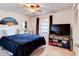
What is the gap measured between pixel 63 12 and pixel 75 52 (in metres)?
0.69

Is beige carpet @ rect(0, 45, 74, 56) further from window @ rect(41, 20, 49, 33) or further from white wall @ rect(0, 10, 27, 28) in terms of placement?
white wall @ rect(0, 10, 27, 28)

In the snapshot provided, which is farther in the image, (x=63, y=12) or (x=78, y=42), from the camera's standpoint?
(x=63, y=12)

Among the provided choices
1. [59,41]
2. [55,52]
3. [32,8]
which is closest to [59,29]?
[59,41]

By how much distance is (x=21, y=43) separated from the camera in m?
1.53

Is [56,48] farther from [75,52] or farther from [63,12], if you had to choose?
[63,12]

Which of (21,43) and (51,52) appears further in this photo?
(51,52)

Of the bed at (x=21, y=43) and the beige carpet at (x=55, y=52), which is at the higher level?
the bed at (x=21, y=43)

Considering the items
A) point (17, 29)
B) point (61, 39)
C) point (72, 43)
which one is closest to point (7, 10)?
point (17, 29)

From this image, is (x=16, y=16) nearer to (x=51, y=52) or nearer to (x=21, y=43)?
(x=21, y=43)

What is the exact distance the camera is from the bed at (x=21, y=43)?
5.02 feet

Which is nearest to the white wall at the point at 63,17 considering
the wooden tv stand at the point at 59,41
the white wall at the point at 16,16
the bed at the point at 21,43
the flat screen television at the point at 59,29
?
the flat screen television at the point at 59,29

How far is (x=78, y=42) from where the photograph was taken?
5.09 feet

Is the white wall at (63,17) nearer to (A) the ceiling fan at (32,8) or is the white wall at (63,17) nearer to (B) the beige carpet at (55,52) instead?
(A) the ceiling fan at (32,8)

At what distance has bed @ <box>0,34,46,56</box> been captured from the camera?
1.53m
